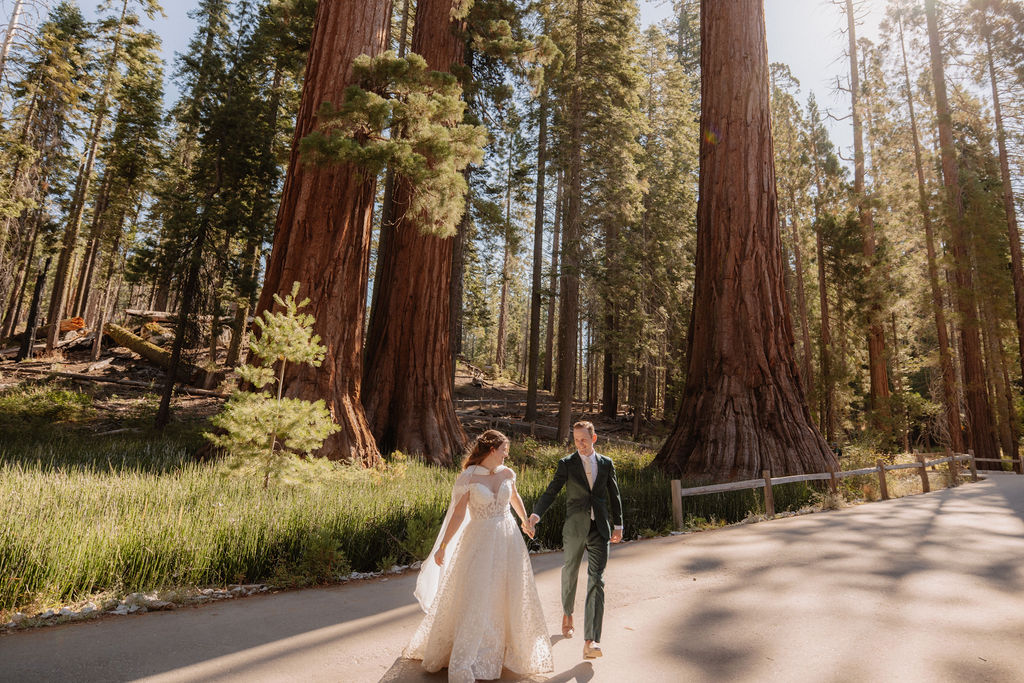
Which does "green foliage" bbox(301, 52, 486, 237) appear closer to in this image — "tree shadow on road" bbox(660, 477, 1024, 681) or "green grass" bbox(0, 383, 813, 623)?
"green grass" bbox(0, 383, 813, 623)

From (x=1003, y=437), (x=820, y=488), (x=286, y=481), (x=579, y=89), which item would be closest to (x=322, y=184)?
(x=286, y=481)

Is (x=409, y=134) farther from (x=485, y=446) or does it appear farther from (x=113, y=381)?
(x=113, y=381)

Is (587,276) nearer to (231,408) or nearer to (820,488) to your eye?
(820,488)

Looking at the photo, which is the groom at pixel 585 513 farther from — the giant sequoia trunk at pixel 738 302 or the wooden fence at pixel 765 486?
the giant sequoia trunk at pixel 738 302

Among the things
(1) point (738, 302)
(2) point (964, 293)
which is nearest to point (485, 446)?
(1) point (738, 302)

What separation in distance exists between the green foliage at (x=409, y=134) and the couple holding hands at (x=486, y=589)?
6040mm

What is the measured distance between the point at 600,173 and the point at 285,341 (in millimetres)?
15973

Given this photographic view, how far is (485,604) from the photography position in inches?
131

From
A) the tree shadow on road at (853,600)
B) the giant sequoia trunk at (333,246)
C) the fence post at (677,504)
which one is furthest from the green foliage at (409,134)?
the tree shadow on road at (853,600)

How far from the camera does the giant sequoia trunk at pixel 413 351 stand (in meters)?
11.3

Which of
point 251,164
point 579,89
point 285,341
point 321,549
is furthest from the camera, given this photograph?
point 579,89

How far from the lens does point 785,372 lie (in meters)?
10.7

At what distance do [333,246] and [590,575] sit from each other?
24.3 feet

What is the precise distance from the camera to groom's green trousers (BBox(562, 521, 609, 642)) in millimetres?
3646
